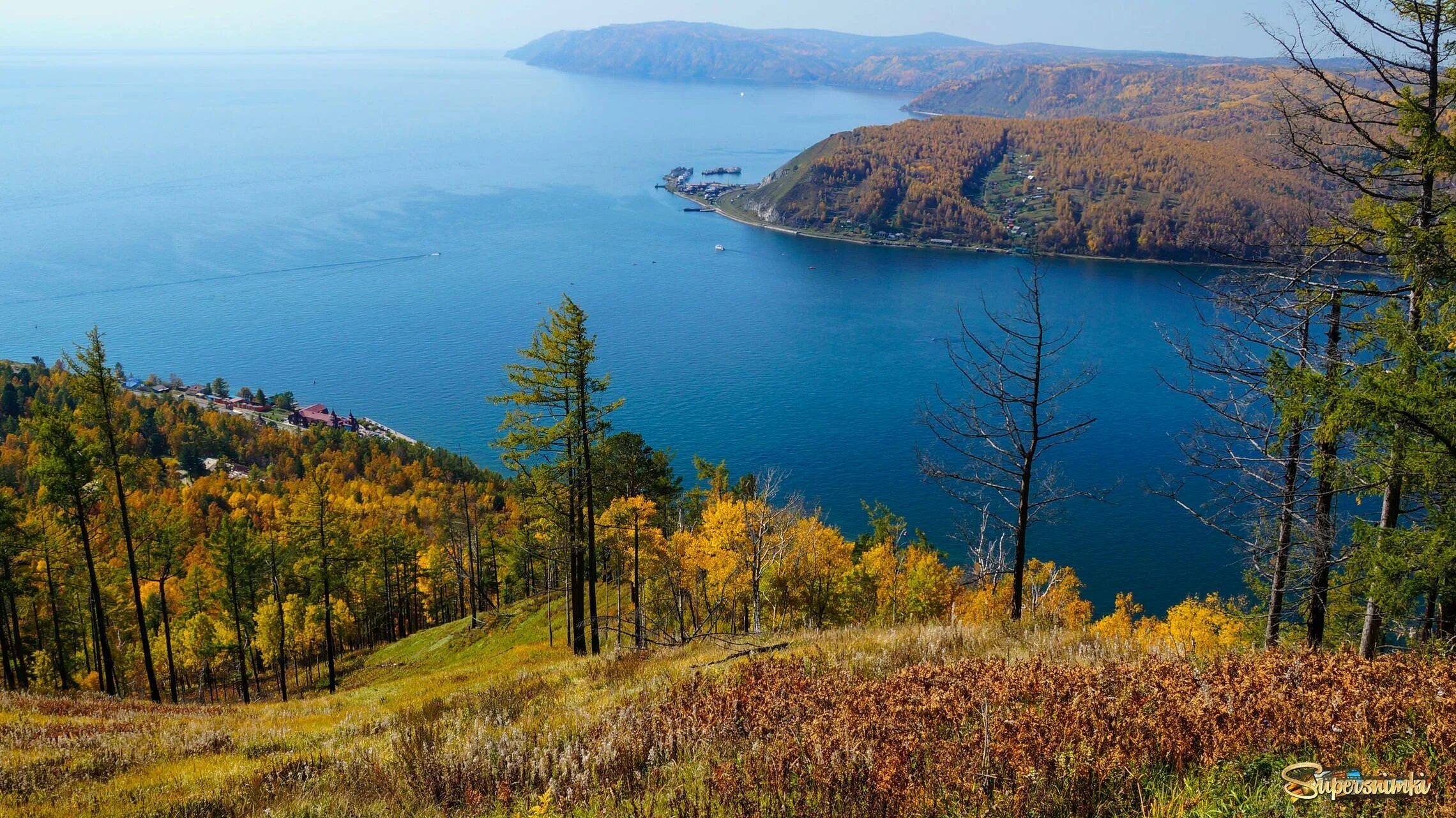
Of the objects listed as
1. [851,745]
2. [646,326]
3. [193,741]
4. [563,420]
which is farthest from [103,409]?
[646,326]

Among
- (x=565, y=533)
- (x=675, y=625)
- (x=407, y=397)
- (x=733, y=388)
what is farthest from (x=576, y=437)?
(x=407, y=397)

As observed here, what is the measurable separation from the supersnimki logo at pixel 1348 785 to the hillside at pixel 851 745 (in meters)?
0.10

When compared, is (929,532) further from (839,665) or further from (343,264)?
(343,264)

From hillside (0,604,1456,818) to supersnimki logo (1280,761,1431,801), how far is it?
99 mm

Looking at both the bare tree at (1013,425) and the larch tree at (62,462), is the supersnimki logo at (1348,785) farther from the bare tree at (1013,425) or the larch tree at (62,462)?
the larch tree at (62,462)

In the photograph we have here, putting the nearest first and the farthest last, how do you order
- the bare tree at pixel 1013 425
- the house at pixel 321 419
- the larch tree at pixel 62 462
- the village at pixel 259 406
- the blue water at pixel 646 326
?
the bare tree at pixel 1013 425 → the larch tree at pixel 62 462 → the blue water at pixel 646 326 → the village at pixel 259 406 → the house at pixel 321 419

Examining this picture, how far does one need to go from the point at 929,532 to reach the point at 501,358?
208 ft

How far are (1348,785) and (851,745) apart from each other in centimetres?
271

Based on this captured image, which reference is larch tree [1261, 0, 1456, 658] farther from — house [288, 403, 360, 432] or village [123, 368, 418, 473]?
house [288, 403, 360, 432]

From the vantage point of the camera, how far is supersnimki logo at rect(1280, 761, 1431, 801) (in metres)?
4.04

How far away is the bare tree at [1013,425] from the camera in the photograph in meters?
14.5

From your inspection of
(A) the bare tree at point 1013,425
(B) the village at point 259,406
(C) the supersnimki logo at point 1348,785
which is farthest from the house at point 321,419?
(C) the supersnimki logo at point 1348,785

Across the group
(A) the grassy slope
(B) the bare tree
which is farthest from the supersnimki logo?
(A) the grassy slope

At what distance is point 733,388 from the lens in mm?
98812
